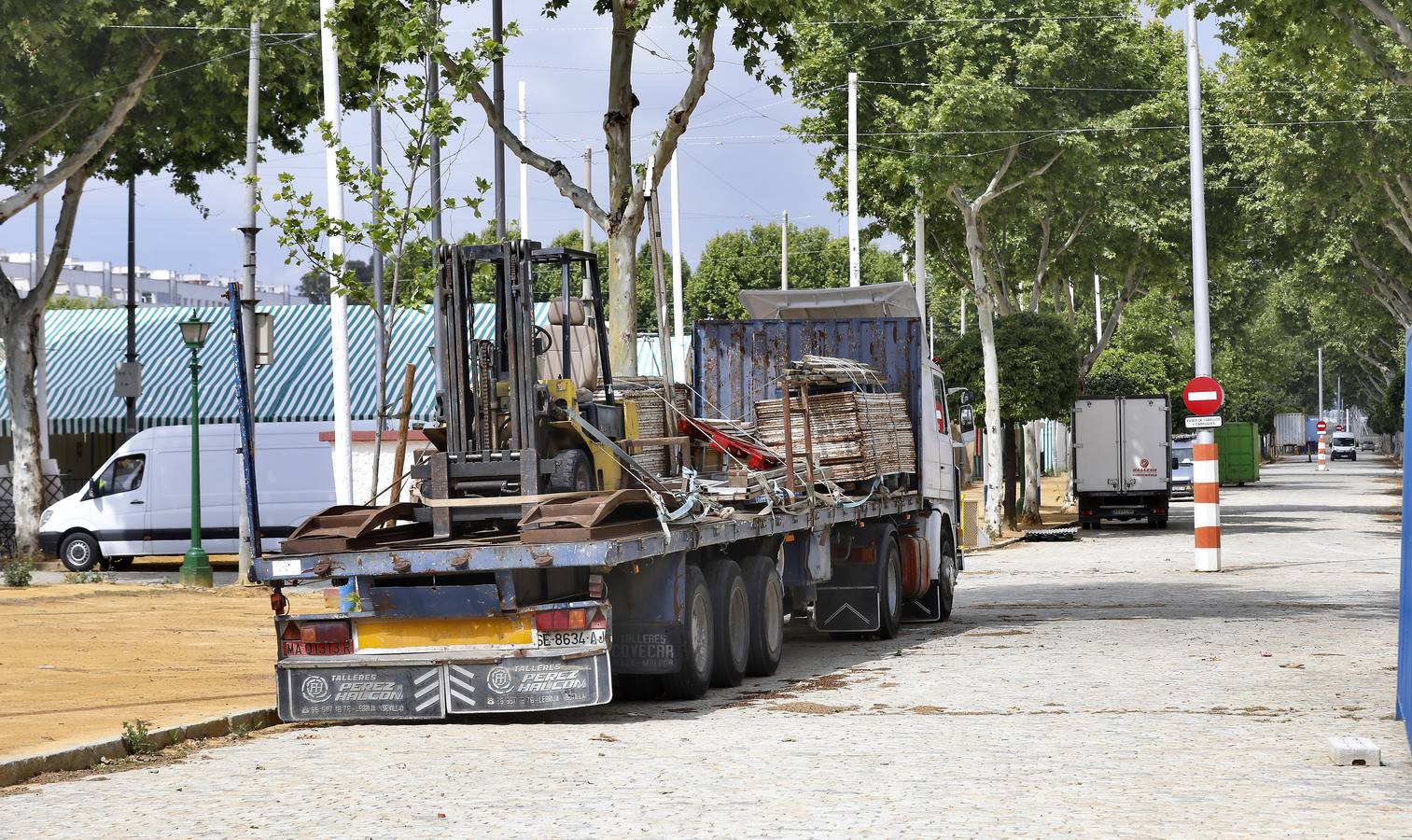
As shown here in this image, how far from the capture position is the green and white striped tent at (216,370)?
37719 mm

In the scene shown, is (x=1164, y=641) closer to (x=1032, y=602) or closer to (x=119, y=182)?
(x=1032, y=602)

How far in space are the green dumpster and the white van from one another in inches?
1820

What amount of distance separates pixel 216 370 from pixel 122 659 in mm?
24379

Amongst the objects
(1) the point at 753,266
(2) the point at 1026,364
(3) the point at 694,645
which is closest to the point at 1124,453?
(2) the point at 1026,364

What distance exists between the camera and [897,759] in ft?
31.5

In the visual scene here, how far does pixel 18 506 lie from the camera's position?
2958 centimetres

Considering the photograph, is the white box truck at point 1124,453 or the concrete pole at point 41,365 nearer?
the concrete pole at point 41,365

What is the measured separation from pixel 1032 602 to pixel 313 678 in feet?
39.4

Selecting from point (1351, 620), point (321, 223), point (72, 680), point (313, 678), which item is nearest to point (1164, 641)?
point (1351, 620)

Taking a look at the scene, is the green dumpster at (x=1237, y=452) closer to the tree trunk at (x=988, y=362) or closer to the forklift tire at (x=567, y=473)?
the tree trunk at (x=988, y=362)

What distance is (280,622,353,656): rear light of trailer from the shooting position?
1139cm

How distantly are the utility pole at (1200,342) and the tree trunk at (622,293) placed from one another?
10302 mm

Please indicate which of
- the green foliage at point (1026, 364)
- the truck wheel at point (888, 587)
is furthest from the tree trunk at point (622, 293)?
the green foliage at point (1026, 364)

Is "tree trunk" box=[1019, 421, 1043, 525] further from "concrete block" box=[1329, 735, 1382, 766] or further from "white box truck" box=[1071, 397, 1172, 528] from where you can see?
"concrete block" box=[1329, 735, 1382, 766]
